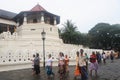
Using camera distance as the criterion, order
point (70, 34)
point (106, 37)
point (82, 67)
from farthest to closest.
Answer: point (106, 37) → point (70, 34) → point (82, 67)

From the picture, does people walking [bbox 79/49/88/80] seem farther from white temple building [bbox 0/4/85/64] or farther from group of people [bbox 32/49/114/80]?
white temple building [bbox 0/4/85/64]

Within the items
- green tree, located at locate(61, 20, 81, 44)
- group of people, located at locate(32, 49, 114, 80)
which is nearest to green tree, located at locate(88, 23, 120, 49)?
green tree, located at locate(61, 20, 81, 44)

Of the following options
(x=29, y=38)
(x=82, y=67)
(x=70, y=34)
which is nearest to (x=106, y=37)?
(x=70, y=34)

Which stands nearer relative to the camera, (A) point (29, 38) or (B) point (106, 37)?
(A) point (29, 38)

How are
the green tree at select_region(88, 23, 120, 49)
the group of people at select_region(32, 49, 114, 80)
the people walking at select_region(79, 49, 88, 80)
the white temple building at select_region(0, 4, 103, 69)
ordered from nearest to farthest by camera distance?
the people walking at select_region(79, 49, 88, 80)
the group of people at select_region(32, 49, 114, 80)
the white temple building at select_region(0, 4, 103, 69)
the green tree at select_region(88, 23, 120, 49)

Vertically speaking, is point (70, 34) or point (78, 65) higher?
point (70, 34)

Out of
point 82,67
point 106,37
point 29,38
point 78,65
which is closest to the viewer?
point 82,67

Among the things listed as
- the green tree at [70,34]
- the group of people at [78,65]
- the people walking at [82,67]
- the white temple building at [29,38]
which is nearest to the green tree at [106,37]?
the green tree at [70,34]

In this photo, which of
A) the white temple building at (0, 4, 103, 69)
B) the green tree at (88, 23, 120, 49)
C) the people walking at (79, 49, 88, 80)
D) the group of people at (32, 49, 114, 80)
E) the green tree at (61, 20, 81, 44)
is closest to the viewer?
the people walking at (79, 49, 88, 80)

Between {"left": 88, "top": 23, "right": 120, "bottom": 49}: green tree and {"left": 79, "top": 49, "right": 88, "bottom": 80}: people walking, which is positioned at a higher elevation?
{"left": 88, "top": 23, "right": 120, "bottom": 49}: green tree

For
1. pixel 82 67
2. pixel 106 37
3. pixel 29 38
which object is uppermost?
pixel 106 37

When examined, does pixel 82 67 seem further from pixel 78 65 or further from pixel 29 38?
pixel 29 38

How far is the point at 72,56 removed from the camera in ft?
89.5

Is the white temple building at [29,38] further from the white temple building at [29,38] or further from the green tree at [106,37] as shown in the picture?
the green tree at [106,37]
